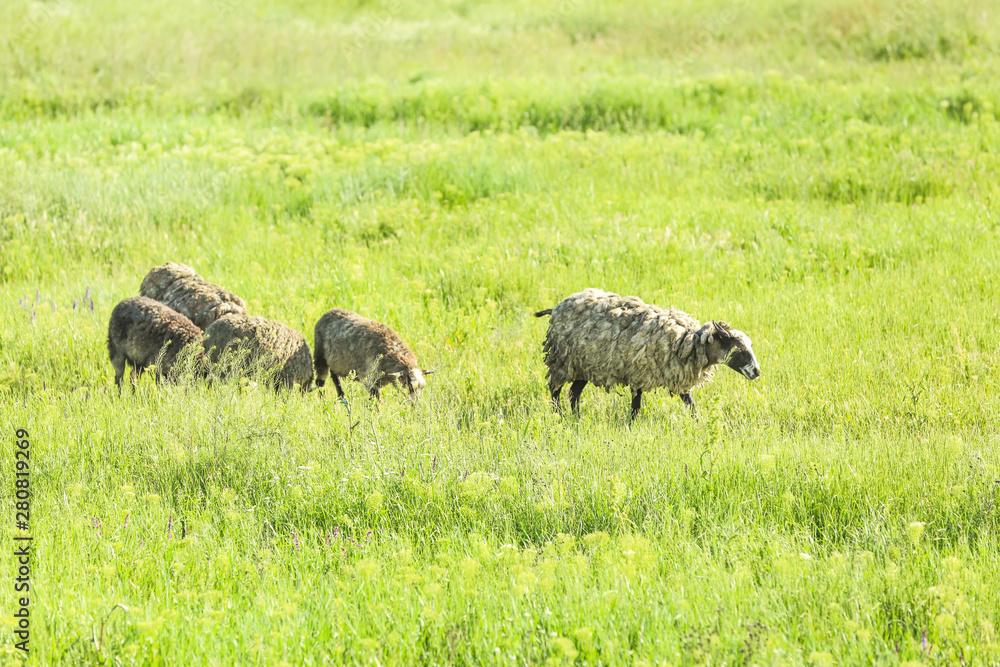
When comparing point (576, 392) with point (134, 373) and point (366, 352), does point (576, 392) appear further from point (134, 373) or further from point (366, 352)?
point (134, 373)

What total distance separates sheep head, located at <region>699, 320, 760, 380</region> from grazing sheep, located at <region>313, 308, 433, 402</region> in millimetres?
2509

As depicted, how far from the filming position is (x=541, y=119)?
57.2 feet

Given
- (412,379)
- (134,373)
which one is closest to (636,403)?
(412,379)

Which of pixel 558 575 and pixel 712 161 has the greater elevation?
pixel 712 161

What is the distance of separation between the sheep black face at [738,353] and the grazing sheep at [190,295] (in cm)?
466

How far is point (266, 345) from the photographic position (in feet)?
25.9

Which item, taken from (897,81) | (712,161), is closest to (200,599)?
(712,161)

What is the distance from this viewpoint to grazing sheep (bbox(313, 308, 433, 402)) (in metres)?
7.77

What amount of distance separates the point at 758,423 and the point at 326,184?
8384 mm

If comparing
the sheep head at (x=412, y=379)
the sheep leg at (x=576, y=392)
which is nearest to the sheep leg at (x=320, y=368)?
the sheep head at (x=412, y=379)

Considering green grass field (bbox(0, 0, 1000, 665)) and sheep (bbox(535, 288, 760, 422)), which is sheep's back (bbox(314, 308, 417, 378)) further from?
sheep (bbox(535, 288, 760, 422))

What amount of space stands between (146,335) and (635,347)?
4.44 m

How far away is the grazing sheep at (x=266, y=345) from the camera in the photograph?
25.8ft

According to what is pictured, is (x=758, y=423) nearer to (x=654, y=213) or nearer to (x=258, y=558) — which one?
(x=258, y=558)
